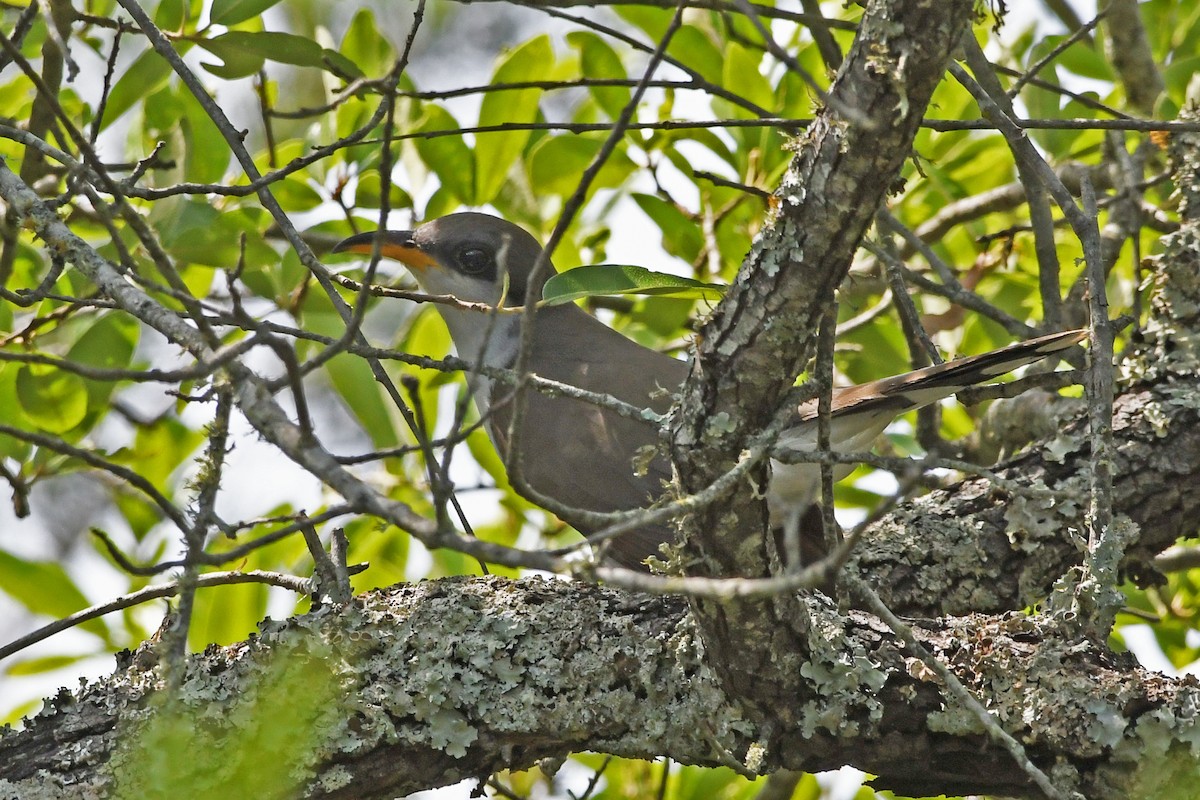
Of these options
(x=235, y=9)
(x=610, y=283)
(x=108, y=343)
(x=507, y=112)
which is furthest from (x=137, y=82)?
(x=610, y=283)

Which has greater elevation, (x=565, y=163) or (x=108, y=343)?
(x=565, y=163)

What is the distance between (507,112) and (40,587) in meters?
2.34

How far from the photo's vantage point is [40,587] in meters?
4.19

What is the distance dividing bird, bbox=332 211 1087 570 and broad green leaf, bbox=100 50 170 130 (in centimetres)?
84

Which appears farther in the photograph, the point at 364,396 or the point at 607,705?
the point at 364,396

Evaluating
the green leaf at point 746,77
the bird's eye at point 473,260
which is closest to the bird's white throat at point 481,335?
the bird's eye at point 473,260

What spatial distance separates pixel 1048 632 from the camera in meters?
2.94

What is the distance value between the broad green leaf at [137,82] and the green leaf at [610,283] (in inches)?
71.2

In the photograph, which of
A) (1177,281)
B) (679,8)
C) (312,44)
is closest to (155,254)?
(679,8)

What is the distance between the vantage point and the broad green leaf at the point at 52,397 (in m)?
3.80

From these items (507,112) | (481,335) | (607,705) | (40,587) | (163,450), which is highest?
(507,112)

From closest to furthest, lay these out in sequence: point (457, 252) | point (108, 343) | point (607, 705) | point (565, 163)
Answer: point (607, 705) < point (108, 343) < point (565, 163) < point (457, 252)

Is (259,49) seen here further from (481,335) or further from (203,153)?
(481,335)

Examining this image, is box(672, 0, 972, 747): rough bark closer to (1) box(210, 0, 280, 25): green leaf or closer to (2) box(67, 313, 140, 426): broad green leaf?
(1) box(210, 0, 280, 25): green leaf
